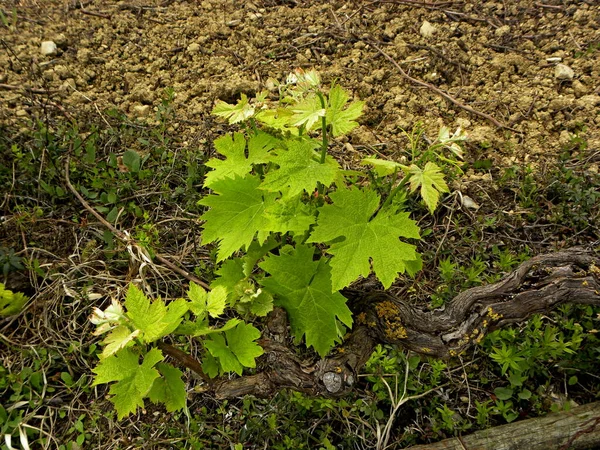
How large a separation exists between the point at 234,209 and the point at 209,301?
0.37m

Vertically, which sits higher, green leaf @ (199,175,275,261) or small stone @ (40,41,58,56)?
green leaf @ (199,175,275,261)

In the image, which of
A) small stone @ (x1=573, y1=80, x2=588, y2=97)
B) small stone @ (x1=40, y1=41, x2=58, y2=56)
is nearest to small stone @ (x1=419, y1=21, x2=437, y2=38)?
small stone @ (x1=573, y1=80, x2=588, y2=97)

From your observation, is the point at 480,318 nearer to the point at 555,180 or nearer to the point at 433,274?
the point at 433,274

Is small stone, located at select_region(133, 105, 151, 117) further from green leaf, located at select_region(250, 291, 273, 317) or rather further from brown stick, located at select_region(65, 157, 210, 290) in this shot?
green leaf, located at select_region(250, 291, 273, 317)

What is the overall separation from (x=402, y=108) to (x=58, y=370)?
265cm

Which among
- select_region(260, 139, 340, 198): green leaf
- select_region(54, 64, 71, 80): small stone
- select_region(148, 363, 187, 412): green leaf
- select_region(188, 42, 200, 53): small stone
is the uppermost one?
select_region(260, 139, 340, 198): green leaf

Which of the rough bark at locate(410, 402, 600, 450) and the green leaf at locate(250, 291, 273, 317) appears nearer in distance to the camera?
the green leaf at locate(250, 291, 273, 317)

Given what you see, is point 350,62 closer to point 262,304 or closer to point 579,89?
point 579,89

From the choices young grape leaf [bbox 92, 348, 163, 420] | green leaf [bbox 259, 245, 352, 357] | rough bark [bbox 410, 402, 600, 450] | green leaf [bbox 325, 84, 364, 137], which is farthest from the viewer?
rough bark [bbox 410, 402, 600, 450]

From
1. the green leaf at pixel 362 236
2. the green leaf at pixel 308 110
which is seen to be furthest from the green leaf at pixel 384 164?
the green leaf at pixel 308 110

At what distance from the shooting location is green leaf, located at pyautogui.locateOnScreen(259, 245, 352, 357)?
6.23ft

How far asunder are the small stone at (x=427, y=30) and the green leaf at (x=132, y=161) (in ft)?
7.57

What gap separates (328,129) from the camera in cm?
182

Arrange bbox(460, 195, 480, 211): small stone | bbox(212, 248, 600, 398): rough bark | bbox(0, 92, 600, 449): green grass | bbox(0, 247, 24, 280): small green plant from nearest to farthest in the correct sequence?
1. bbox(212, 248, 600, 398): rough bark
2. bbox(0, 92, 600, 449): green grass
3. bbox(0, 247, 24, 280): small green plant
4. bbox(460, 195, 480, 211): small stone
